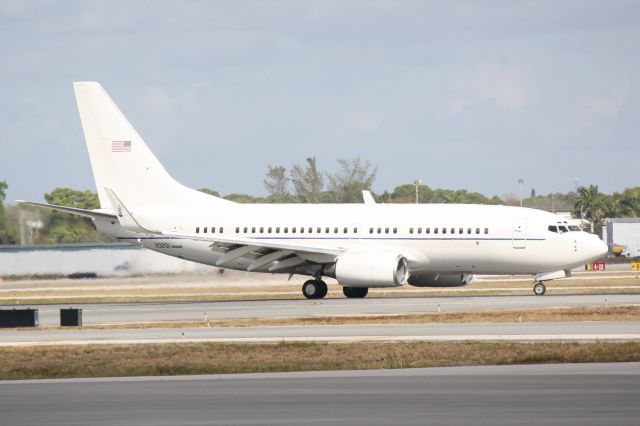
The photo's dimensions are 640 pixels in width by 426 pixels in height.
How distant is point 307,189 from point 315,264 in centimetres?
4638

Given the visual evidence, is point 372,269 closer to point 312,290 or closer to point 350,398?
point 312,290

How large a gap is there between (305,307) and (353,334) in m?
13.5

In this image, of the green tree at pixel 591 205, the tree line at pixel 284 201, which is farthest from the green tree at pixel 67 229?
the green tree at pixel 591 205

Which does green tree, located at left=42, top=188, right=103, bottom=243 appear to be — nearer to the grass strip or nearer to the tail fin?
the tail fin

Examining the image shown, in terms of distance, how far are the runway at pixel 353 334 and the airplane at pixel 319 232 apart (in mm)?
16538

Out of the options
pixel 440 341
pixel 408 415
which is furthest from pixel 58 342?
pixel 408 415

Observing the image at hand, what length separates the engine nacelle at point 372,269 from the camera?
169 ft

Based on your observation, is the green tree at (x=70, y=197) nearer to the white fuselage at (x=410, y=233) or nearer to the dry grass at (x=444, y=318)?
the white fuselage at (x=410, y=233)

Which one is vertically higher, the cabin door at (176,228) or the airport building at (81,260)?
the cabin door at (176,228)

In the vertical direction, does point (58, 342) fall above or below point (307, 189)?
below

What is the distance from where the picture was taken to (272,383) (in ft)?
73.4

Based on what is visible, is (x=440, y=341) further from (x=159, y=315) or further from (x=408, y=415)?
(x=159, y=315)

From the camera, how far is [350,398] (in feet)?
64.6

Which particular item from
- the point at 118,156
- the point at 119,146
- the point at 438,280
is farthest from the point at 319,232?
the point at 119,146
